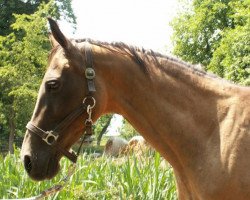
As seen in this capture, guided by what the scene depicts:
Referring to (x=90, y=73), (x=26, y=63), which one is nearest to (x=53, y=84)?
(x=90, y=73)

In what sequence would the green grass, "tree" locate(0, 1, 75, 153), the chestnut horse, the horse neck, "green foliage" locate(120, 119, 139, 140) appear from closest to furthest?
the chestnut horse → the horse neck → the green grass → "tree" locate(0, 1, 75, 153) → "green foliage" locate(120, 119, 139, 140)

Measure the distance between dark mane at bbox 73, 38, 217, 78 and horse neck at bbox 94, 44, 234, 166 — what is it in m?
0.04

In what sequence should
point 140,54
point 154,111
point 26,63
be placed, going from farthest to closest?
point 26,63
point 140,54
point 154,111

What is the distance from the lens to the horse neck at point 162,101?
2637 millimetres

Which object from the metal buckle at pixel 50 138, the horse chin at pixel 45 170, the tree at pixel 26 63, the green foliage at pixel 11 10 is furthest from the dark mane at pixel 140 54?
the green foliage at pixel 11 10

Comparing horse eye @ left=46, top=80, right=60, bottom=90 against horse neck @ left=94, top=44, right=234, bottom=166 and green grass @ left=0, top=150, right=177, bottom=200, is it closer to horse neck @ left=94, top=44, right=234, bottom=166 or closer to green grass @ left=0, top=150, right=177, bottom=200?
horse neck @ left=94, top=44, right=234, bottom=166

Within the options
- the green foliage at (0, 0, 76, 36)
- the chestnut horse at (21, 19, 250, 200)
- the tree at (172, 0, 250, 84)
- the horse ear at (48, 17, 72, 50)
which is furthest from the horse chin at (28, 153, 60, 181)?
the green foliage at (0, 0, 76, 36)

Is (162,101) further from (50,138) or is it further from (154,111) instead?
(50,138)

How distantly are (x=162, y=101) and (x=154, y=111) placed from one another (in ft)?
0.28

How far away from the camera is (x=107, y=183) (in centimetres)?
528

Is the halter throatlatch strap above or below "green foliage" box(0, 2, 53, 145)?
below

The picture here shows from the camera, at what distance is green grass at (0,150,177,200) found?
16.1 feet

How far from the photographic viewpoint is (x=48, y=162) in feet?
8.46

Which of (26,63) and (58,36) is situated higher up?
(26,63)
